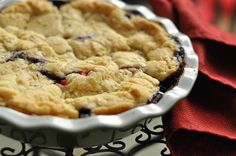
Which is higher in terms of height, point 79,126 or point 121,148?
point 79,126

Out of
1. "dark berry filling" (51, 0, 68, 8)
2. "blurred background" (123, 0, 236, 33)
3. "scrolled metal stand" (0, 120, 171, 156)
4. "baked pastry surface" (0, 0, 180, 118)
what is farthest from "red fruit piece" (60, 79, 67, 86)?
"blurred background" (123, 0, 236, 33)

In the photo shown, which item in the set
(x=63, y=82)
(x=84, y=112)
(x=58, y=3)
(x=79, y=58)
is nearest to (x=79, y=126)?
(x=84, y=112)

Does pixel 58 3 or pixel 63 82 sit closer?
pixel 63 82

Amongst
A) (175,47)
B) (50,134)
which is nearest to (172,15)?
(175,47)

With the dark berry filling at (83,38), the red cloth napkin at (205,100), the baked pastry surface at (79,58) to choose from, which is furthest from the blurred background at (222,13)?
the dark berry filling at (83,38)

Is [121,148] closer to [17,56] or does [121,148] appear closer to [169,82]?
[169,82]

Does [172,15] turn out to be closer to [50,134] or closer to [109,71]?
[109,71]

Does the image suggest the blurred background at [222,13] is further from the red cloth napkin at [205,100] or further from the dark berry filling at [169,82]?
the dark berry filling at [169,82]
